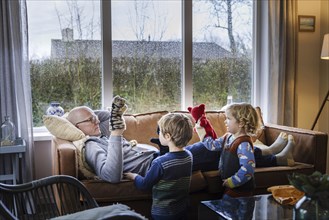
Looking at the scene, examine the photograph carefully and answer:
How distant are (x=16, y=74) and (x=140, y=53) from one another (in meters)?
1.24

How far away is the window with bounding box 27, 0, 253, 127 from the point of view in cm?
386

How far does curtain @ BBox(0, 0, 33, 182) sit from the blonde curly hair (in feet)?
5.90

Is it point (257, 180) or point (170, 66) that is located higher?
point (170, 66)

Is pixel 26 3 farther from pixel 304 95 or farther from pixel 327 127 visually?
pixel 327 127

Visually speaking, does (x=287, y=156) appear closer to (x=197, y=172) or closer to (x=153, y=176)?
(x=197, y=172)

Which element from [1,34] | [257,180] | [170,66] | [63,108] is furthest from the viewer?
[170,66]

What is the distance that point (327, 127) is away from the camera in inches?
183

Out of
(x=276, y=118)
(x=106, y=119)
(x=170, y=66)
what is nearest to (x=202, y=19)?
(x=170, y=66)

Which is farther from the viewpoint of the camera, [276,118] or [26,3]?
[276,118]

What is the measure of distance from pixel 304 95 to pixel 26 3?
10.2ft

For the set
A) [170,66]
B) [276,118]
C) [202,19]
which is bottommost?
[276,118]

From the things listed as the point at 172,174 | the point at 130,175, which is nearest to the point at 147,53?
the point at 130,175

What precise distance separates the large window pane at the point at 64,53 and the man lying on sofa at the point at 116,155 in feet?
2.46

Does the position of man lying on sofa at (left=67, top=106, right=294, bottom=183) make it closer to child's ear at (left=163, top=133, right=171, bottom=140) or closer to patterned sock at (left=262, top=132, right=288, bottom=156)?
patterned sock at (left=262, top=132, right=288, bottom=156)
